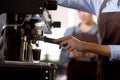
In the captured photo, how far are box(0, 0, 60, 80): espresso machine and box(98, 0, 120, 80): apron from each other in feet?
0.81

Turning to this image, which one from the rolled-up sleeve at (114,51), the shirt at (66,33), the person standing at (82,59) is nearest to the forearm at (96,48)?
the rolled-up sleeve at (114,51)

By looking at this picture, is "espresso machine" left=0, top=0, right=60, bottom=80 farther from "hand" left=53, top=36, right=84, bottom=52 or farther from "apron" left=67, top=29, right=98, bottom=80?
"apron" left=67, top=29, right=98, bottom=80

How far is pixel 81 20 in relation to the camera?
7.72 ft

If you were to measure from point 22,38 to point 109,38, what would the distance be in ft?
1.20

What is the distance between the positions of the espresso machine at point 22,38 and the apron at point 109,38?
0.25 meters

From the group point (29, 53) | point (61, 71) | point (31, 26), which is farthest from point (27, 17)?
point (61, 71)

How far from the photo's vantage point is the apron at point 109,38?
3.82 ft

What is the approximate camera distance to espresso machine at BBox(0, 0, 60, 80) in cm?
92

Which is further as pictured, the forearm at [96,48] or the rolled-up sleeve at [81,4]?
the rolled-up sleeve at [81,4]

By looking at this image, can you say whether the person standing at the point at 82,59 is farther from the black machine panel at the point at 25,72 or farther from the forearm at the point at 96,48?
Answer: the black machine panel at the point at 25,72

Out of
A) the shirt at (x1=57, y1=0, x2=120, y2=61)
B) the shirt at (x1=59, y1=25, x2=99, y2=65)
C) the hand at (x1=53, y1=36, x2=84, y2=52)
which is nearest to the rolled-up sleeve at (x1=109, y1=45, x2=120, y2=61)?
the shirt at (x1=57, y1=0, x2=120, y2=61)

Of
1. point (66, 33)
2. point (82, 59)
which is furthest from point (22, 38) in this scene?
point (66, 33)

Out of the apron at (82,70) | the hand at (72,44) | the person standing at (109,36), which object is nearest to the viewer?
the hand at (72,44)

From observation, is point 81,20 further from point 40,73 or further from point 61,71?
point 40,73
